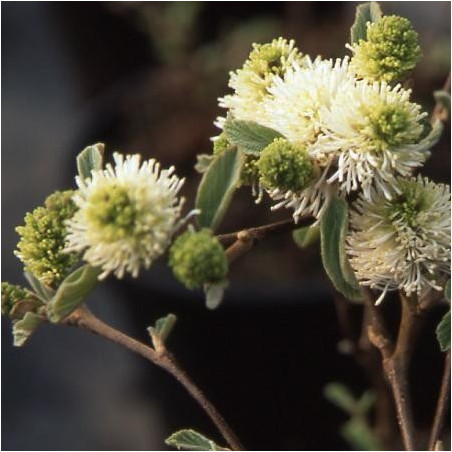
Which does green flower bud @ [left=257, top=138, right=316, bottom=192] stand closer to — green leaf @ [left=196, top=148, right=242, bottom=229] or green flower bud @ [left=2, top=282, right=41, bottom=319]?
green leaf @ [left=196, top=148, right=242, bottom=229]

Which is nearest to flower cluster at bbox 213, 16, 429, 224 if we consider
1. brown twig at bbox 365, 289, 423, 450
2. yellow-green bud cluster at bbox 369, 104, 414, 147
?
yellow-green bud cluster at bbox 369, 104, 414, 147

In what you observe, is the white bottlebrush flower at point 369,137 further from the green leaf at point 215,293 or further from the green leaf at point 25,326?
the green leaf at point 25,326

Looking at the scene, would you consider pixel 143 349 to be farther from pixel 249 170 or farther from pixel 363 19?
pixel 363 19

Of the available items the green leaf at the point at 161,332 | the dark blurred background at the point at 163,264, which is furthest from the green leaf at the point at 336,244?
the dark blurred background at the point at 163,264

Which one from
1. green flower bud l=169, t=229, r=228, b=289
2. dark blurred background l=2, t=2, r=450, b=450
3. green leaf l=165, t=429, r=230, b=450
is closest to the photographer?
green flower bud l=169, t=229, r=228, b=289

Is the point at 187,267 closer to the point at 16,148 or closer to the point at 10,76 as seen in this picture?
the point at 16,148

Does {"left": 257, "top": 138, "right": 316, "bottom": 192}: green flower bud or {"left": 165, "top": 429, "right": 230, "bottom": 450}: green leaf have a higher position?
{"left": 257, "top": 138, "right": 316, "bottom": 192}: green flower bud

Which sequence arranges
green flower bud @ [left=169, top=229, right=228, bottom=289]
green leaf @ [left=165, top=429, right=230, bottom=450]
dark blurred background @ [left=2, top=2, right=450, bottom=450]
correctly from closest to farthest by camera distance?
green flower bud @ [left=169, top=229, right=228, bottom=289] < green leaf @ [left=165, top=429, right=230, bottom=450] < dark blurred background @ [left=2, top=2, right=450, bottom=450]

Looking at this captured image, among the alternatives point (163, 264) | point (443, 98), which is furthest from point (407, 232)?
point (163, 264)
